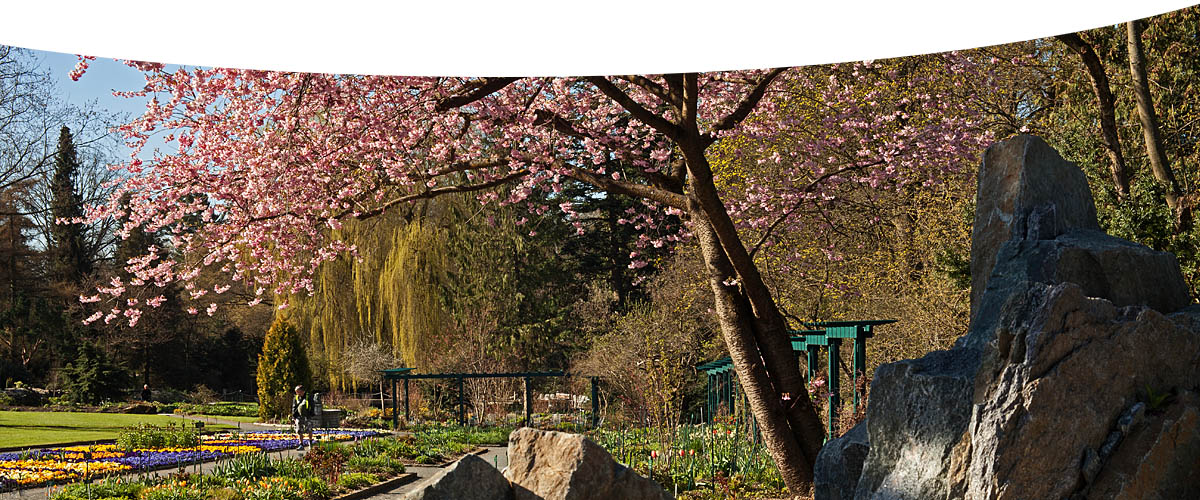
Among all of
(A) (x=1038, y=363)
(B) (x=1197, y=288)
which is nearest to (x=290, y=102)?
(A) (x=1038, y=363)

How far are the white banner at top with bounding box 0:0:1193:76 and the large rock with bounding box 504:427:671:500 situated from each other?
244 cm

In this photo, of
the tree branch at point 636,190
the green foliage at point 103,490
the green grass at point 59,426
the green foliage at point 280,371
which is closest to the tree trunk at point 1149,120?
the tree branch at point 636,190

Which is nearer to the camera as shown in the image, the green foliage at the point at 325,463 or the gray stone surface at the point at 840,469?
the gray stone surface at the point at 840,469

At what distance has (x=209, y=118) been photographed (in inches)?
215

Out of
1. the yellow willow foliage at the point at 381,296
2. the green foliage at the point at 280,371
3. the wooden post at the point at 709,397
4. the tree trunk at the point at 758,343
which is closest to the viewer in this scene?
the tree trunk at the point at 758,343

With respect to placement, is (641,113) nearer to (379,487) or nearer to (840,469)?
(840,469)

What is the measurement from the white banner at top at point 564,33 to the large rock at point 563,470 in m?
2.44

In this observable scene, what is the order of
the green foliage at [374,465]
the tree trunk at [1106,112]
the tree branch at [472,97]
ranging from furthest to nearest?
1. the green foliage at [374,465]
2. the tree trunk at [1106,112]
3. the tree branch at [472,97]

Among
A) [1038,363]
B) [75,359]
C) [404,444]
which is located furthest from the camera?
[75,359]

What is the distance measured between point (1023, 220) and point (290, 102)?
4.10m

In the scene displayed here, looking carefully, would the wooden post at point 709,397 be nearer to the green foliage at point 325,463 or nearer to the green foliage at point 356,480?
the green foliage at point 356,480

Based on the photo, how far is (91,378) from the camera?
56.1 feet

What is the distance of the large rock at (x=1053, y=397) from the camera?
1.96 meters

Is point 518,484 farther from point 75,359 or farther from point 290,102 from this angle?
point 75,359
